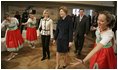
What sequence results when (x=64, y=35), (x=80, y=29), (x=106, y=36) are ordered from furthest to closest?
(x=64, y=35)
(x=80, y=29)
(x=106, y=36)

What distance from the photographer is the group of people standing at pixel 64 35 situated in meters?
0.92

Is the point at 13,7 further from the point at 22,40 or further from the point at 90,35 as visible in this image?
the point at 90,35

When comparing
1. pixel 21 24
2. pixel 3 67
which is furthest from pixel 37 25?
pixel 3 67

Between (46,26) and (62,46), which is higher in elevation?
(46,26)

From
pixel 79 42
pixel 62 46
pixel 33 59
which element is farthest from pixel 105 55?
pixel 33 59

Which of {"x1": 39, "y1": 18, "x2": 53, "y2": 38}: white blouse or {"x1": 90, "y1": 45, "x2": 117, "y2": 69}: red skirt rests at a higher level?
{"x1": 39, "y1": 18, "x2": 53, "y2": 38}: white blouse

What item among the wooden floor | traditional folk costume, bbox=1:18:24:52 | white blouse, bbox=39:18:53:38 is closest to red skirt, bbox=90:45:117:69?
the wooden floor

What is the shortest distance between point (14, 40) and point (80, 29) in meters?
0.49

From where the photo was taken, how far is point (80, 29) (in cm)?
110

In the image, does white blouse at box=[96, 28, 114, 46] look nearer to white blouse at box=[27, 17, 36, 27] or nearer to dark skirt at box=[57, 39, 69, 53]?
dark skirt at box=[57, 39, 69, 53]

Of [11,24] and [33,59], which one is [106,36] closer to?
[33,59]

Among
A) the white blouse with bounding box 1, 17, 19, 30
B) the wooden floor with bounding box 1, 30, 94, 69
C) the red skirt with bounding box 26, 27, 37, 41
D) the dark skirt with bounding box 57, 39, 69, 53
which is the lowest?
the wooden floor with bounding box 1, 30, 94, 69

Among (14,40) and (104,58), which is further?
(14,40)

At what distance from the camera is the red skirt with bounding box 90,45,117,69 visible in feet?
3.05
